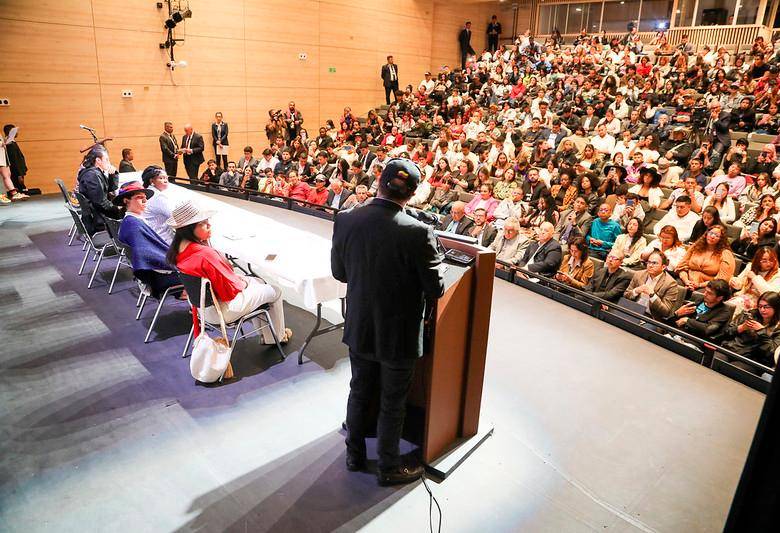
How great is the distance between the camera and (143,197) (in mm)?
4320

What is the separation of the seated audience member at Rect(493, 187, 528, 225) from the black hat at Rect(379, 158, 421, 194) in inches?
181

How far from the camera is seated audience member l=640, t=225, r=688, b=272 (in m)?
5.01

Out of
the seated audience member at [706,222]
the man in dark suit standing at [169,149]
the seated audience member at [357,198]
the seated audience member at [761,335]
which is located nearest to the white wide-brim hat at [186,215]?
the seated audience member at [357,198]

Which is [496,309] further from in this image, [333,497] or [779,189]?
[779,189]

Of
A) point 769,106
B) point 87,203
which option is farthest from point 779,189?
point 87,203

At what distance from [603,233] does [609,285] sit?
1221 millimetres

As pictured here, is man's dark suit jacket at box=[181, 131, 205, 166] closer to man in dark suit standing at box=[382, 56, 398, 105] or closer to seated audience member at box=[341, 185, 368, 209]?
seated audience member at box=[341, 185, 368, 209]

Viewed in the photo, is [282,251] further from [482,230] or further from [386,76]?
[386,76]

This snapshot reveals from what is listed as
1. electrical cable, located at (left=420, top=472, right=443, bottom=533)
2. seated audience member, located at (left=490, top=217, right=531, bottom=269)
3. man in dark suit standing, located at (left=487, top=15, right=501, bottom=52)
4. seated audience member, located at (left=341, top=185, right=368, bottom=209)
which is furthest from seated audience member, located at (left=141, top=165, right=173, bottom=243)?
man in dark suit standing, located at (left=487, top=15, right=501, bottom=52)

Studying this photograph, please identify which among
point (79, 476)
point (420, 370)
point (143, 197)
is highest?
point (143, 197)

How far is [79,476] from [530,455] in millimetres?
2332

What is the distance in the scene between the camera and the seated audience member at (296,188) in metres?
8.59

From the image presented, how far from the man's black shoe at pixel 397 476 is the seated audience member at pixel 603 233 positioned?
159 inches

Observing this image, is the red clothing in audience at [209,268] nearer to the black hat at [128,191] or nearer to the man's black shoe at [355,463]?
the black hat at [128,191]
